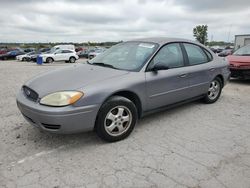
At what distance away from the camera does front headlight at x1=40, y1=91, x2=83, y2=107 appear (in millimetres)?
2852

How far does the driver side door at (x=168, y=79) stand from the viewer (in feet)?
12.0

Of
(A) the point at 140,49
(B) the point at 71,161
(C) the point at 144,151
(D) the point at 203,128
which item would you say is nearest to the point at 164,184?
(C) the point at 144,151

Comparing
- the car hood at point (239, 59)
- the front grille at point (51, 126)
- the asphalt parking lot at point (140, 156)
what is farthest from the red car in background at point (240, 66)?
the front grille at point (51, 126)

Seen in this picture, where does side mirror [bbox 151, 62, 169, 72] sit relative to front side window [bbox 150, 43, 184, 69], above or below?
below

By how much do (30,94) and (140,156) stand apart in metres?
1.78

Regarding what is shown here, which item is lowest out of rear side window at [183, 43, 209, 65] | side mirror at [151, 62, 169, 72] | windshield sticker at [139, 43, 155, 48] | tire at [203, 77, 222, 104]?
tire at [203, 77, 222, 104]

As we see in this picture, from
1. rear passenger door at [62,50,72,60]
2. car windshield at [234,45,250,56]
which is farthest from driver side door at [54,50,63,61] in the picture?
car windshield at [234,45,250,56]

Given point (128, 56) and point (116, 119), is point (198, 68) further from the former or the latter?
point (116, 119)

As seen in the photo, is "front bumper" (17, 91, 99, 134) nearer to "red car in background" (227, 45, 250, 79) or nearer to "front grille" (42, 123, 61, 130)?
"front grille" (42, 123, 61, 130)

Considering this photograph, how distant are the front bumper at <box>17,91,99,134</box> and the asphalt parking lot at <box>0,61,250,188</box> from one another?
0.35 meters

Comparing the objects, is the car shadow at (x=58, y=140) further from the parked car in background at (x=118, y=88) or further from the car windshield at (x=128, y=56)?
the car windshield at (x=128, y=56)

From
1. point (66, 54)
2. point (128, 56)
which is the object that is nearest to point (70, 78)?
point (128, 56)

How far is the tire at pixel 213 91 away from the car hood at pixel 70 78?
2.50m

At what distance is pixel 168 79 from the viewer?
3.87 metres
